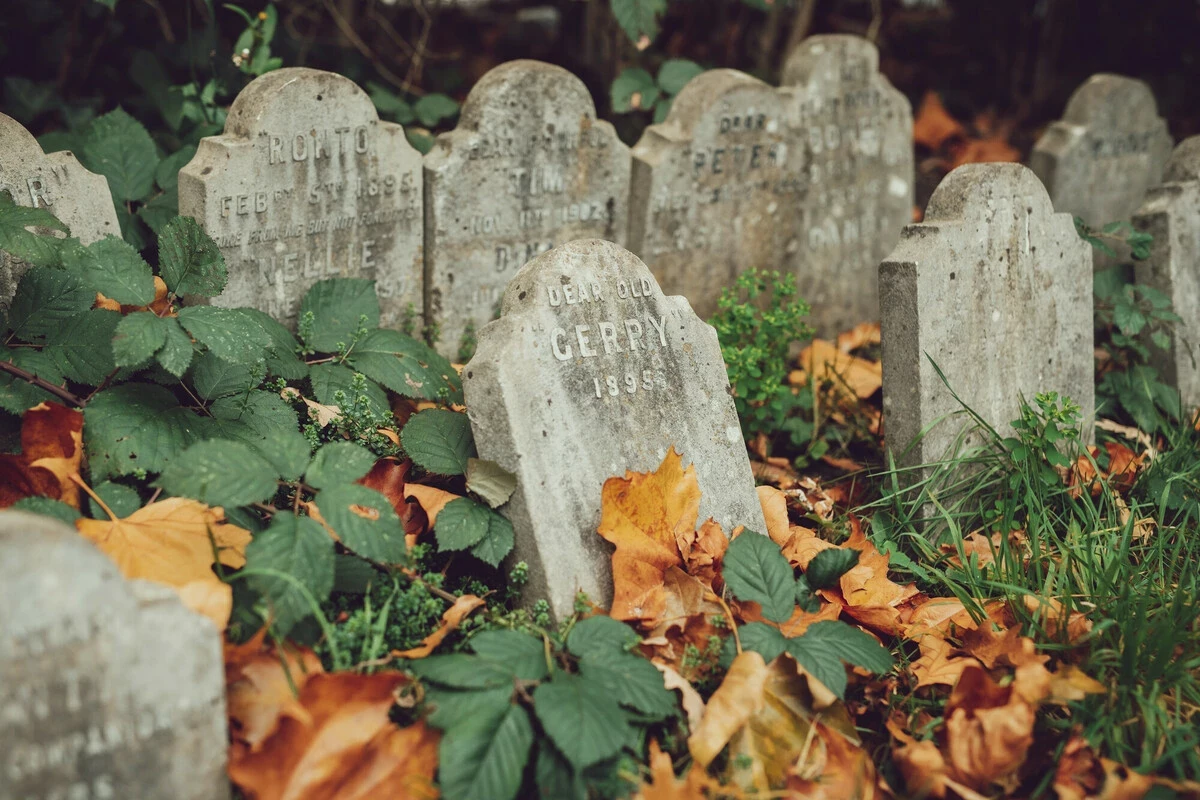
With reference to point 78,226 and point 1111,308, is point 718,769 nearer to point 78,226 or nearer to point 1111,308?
point 78,226

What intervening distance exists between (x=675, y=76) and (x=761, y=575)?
2353 millimetres

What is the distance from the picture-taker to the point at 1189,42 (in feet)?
20.7

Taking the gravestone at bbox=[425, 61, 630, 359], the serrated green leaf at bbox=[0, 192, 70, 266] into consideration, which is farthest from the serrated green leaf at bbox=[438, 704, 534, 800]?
the gravestone at bbox=[425, 61, 630, 359]

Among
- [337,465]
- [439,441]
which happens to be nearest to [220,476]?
[337,465]

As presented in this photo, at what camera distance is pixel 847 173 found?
4.25 meters

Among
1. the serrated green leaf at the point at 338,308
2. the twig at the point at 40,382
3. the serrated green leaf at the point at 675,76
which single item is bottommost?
the twig at the point at 40,382

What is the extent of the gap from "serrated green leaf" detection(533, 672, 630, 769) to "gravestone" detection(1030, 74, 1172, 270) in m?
3.35

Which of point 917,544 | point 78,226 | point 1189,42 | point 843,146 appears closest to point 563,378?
point 917,544

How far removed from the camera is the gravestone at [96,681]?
1633 mm

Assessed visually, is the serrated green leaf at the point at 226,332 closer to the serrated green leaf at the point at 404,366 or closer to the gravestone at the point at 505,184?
the serrated green leaf at the point at 404,366

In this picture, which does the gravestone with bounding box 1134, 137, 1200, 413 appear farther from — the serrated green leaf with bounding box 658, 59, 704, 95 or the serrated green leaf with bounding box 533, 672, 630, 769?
the serrated green leaf with bounding box 533, 672, 630, 769

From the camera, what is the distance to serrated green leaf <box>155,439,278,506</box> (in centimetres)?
203

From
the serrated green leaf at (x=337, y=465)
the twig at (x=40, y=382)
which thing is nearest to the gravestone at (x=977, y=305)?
the serrated green leaf at (x=337, y=465)

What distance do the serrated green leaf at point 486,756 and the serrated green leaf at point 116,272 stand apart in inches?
49.4
